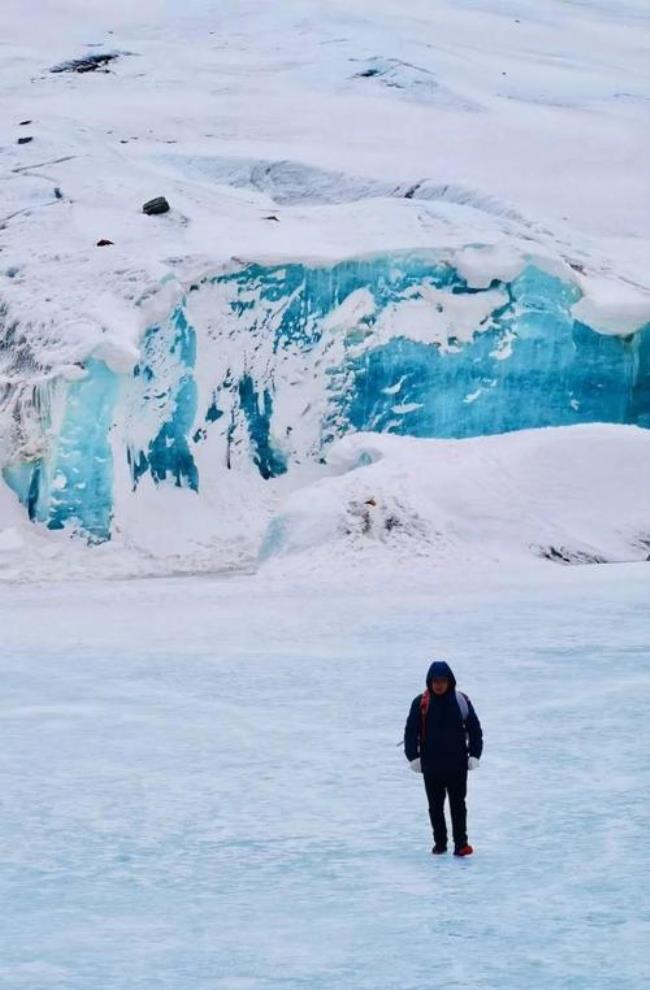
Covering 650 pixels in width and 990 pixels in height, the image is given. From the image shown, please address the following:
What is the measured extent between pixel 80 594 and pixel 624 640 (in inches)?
226

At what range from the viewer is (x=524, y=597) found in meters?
13.5

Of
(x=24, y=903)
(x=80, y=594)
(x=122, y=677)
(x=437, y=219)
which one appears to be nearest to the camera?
(x=24, y=903)

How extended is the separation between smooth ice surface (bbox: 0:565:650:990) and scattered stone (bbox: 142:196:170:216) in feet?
28.5

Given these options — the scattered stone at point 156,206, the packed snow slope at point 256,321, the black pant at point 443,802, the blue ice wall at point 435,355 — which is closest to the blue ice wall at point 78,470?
the packed snow slope at point 256,321

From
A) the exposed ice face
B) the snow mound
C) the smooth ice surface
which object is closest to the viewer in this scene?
the smooth ice surface

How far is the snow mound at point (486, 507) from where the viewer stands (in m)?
15.7

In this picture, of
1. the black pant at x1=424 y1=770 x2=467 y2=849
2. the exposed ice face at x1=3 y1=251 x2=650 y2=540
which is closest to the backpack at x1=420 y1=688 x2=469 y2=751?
the black pant at x1=424 y1=770 x2=467 y2=849

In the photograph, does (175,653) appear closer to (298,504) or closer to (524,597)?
(524,597)

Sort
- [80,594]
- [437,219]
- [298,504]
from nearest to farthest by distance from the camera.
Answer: [80,594]
[298,504]
[437,219]

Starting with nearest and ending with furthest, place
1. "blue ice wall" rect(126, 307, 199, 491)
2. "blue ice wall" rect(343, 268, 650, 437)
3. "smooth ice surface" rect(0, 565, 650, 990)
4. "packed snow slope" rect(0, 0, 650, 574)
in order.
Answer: "smooth ice surface" rect(0, 565, 650, 990)
"packed snow slope" rect(0, 0, 650, 574)
"blue ice wall" rect(126, 307, 199, 491)
"blue ice wall" rect(343, 268, 650, 437)

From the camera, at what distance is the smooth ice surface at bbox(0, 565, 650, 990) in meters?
4.83

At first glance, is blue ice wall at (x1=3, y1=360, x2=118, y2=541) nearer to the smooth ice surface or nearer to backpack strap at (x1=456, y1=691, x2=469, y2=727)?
the smooth ice surface

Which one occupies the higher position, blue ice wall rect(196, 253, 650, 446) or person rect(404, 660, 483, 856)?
person rect(404, 660, 483, 856)

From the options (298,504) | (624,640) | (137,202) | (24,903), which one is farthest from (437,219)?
(24,903)
